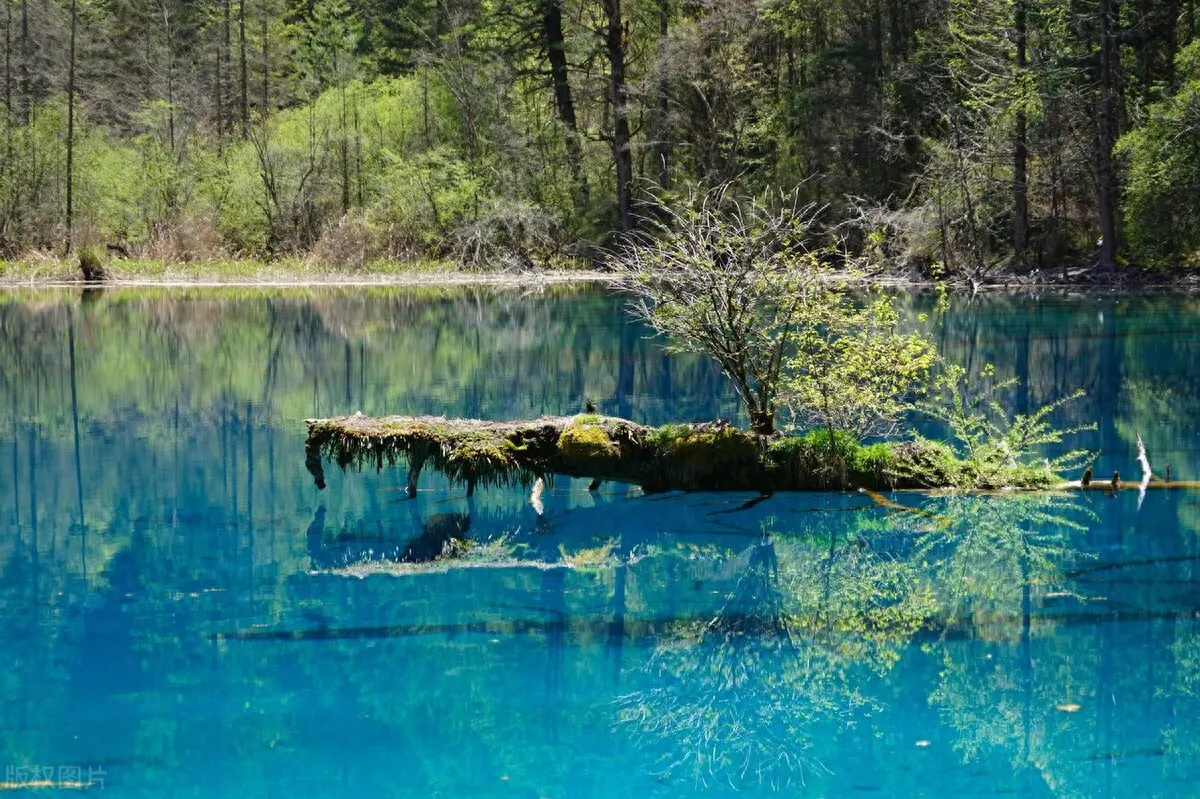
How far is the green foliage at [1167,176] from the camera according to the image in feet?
113

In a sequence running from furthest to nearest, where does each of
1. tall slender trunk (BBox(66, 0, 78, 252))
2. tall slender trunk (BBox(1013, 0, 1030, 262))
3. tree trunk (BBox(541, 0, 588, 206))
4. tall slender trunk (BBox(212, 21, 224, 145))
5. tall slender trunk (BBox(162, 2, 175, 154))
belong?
tall slender trunk (BBox(212, 21, 224, 145))
tall slender trunk (BBox(162, 2, 175, 154))
tree trunk (BBox(541, 0, 588, 206))
tall slender trunk (BBox(66, 0, 78, 252))
tall slender trunk (BBox(1013, 0, 1030, 262))

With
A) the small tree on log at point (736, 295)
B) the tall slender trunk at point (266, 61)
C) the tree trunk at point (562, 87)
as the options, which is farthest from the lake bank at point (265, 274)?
the small tree on log at point (736, 295)

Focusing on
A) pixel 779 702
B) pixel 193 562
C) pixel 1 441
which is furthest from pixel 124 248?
pixel 779 702

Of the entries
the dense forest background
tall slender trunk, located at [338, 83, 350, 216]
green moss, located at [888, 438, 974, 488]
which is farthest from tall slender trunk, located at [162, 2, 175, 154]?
green moss, located at [888, 438, 974, 488]

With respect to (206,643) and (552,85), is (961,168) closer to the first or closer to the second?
(552,85)

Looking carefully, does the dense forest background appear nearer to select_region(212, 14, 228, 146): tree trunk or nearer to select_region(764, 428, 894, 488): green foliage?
select_region(212, 14, 228, 146): tree trunk

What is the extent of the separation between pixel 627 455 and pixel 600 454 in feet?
1.09

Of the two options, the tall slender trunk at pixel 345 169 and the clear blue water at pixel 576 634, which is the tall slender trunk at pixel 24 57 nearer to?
the tall slender trunk at pixel 345 169

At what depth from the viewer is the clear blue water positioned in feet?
24.4

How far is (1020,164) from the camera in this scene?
143 ft

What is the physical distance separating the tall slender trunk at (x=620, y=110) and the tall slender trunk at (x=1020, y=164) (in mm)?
15268

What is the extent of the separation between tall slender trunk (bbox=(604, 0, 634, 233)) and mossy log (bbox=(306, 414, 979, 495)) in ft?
130

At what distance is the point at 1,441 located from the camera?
17.9 metres

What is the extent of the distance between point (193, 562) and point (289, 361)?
14951 millimetres
